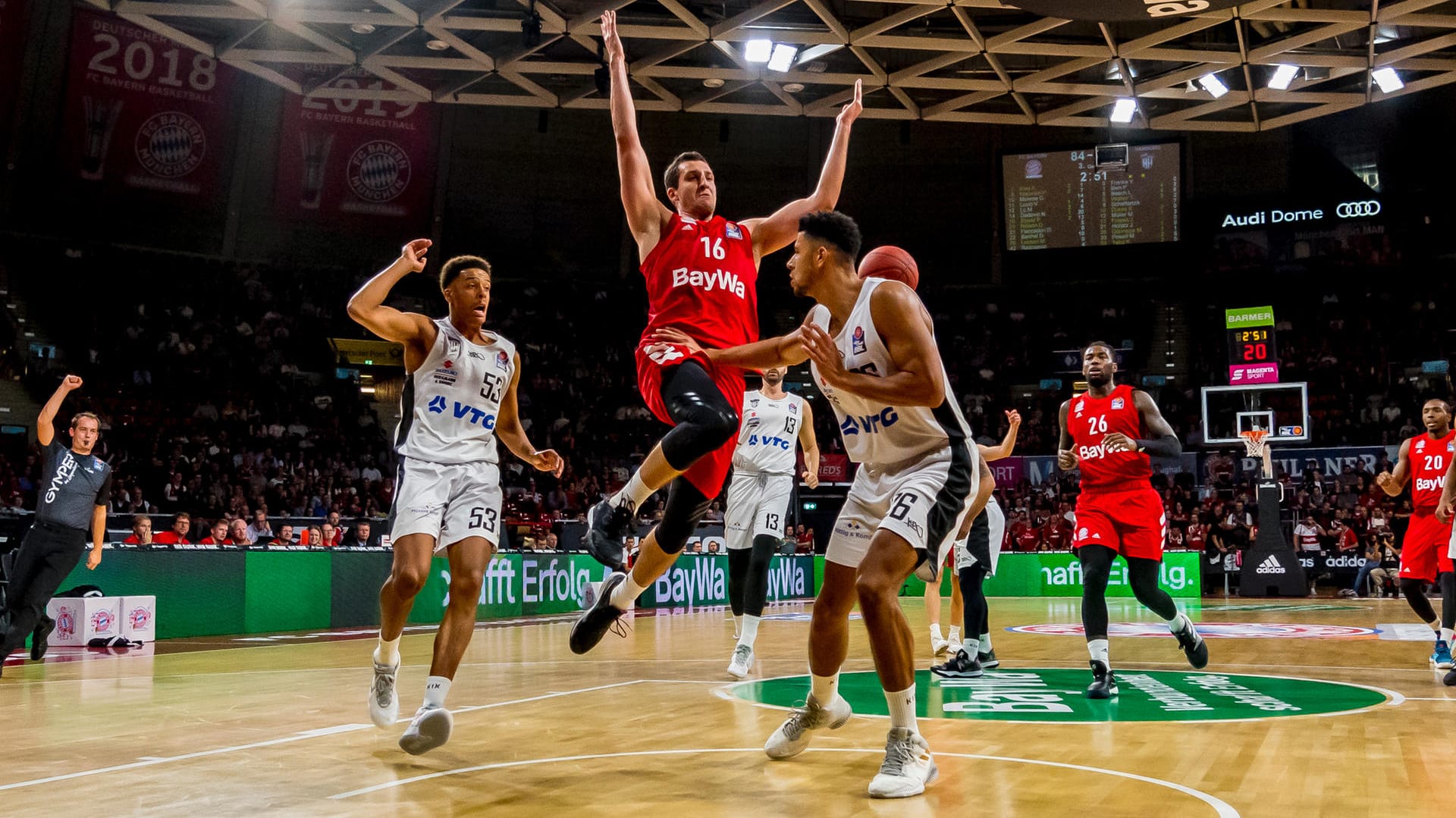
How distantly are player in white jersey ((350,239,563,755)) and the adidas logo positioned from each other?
19546mm

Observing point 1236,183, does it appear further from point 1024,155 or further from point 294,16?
point 294,16

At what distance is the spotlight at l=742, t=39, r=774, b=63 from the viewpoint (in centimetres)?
2344

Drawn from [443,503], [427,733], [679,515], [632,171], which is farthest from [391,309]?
[427,733]

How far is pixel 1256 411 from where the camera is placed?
984 inches

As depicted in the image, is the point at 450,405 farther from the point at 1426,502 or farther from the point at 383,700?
the point at 1426,502

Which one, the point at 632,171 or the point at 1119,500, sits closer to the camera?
the point at 632,171

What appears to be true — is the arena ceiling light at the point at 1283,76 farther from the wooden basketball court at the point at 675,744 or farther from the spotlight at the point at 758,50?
the wooden basketball court at the point at 675,744

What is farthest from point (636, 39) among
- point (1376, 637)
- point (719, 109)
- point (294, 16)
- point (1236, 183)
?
point (1376, 637)

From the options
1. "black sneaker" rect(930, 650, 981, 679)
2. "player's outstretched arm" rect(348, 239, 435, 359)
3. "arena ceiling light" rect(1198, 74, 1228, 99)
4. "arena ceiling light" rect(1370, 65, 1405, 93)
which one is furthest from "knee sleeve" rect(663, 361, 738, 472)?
"arena ceiling light" rect(1370, 65, 1405, 93)

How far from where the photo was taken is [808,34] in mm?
23578

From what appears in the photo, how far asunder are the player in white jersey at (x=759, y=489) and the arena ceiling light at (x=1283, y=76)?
20584 mm

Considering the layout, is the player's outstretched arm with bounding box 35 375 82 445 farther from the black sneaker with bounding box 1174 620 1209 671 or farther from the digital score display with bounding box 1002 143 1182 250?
the digital score display with bounding box 1002 143 1182 250

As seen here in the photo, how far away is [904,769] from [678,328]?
2135 mm

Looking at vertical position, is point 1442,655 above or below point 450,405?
below
